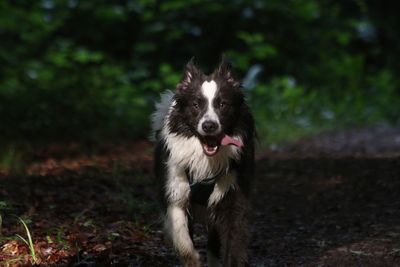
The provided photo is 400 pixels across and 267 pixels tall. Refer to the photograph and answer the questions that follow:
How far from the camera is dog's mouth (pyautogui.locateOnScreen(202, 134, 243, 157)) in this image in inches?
222

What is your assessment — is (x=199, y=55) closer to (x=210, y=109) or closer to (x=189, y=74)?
(x=189, y=74)

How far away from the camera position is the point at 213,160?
5730mm

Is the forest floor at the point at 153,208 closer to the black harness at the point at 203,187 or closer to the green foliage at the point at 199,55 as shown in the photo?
the black harness at the point at 203,187

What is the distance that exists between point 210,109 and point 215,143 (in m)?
0.26

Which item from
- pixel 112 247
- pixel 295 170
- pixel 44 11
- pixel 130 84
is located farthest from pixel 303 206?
pixel 44 11

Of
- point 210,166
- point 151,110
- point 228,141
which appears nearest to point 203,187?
point 210,166

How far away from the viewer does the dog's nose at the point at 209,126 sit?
17.8 feet

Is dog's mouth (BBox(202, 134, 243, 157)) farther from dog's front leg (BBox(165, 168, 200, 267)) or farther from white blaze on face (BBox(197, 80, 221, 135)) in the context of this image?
dog's front leg (BBox(165, 168, 200, 267))

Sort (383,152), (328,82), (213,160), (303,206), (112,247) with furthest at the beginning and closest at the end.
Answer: (328,82) → (383,152) → (303,206) → (112,247) → (213,160)

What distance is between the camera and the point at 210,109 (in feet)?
18.4

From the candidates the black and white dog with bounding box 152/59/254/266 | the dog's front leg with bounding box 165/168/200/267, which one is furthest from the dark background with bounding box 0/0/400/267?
the black and white dog with bounding box 152/59/254/266

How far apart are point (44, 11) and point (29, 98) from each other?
415cm

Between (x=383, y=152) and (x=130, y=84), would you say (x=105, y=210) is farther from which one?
(x=130, y=84)

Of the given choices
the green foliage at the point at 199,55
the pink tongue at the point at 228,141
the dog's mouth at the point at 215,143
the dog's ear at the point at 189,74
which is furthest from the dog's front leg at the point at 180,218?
the green foliage at the point at 199,55
